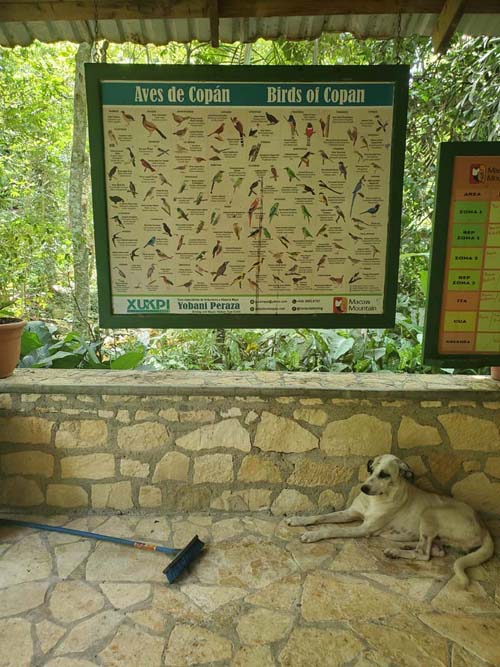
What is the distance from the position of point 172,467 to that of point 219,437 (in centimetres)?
39

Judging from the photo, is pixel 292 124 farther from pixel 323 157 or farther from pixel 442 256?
pixel 442 256

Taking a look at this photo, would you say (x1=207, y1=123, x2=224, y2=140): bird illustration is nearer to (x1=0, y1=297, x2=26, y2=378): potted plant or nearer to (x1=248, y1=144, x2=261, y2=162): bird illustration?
(x1=248, y1=144, x2=261, y2=162): bird illustration

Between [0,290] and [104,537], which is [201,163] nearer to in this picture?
[104,537]

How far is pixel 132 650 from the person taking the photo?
1914 mm

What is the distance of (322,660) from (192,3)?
3398 millimetres

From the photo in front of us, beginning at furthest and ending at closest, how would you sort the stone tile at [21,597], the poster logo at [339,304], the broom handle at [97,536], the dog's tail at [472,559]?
the poster logo at [339,304] → the broom handle at [97,536] → the dog's tail at [472,559] → the stone tile at [21,597]

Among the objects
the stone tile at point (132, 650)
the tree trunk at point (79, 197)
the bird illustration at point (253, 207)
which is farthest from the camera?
the tree trunk at point (79, 197)

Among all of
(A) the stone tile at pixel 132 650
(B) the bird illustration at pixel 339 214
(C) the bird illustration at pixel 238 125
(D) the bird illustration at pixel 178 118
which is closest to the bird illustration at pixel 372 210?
(B) the bird illustration at pixel 339 214

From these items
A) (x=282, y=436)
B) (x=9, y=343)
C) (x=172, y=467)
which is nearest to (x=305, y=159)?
(x=282, y=436)

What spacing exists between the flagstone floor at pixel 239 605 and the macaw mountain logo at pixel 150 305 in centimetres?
143

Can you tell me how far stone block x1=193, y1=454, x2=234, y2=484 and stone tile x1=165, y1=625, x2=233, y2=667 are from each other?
1.02 m

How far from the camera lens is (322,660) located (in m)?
1.87

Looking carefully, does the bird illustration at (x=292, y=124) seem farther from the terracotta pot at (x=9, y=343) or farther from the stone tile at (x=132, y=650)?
the stone tile at (x=132, y=650)

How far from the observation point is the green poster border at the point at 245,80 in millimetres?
2639
